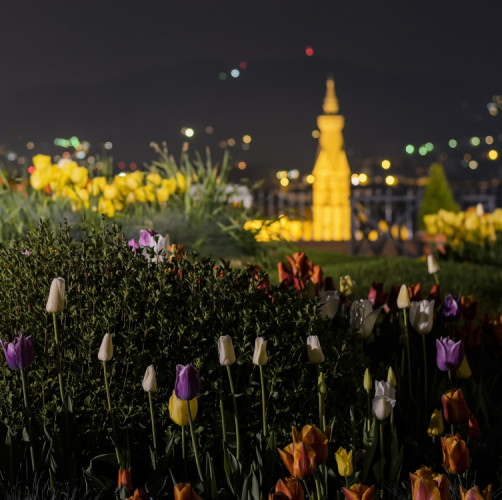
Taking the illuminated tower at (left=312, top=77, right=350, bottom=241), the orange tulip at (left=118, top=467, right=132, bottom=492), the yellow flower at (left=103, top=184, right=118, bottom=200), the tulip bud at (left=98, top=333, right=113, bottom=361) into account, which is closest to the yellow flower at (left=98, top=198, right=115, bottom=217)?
the yellow flower at (left=103, top=184, right=118, bottom=200)

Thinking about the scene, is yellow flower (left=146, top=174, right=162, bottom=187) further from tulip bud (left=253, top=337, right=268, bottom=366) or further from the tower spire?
the tower spire

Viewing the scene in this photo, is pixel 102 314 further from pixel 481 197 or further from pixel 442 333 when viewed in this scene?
pixel 481 197

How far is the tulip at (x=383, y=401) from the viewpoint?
5.83 feet

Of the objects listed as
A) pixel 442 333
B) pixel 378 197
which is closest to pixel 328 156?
pixel 378 197

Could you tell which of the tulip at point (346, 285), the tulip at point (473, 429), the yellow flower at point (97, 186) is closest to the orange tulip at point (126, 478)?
the tulip at point (473, 429)

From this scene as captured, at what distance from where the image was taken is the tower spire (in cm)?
1844

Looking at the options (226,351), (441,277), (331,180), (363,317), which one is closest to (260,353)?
(226,351)

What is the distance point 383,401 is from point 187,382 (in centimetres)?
49

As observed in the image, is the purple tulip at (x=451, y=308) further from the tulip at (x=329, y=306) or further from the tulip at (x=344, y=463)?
the tulip at (x=344, y=463)

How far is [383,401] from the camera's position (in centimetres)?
178

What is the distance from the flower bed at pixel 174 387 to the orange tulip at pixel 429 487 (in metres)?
0.30

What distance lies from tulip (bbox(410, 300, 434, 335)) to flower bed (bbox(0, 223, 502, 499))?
0.16 m

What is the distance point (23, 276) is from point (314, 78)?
172 feet

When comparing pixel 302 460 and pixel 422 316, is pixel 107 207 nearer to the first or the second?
pixel 422 316
